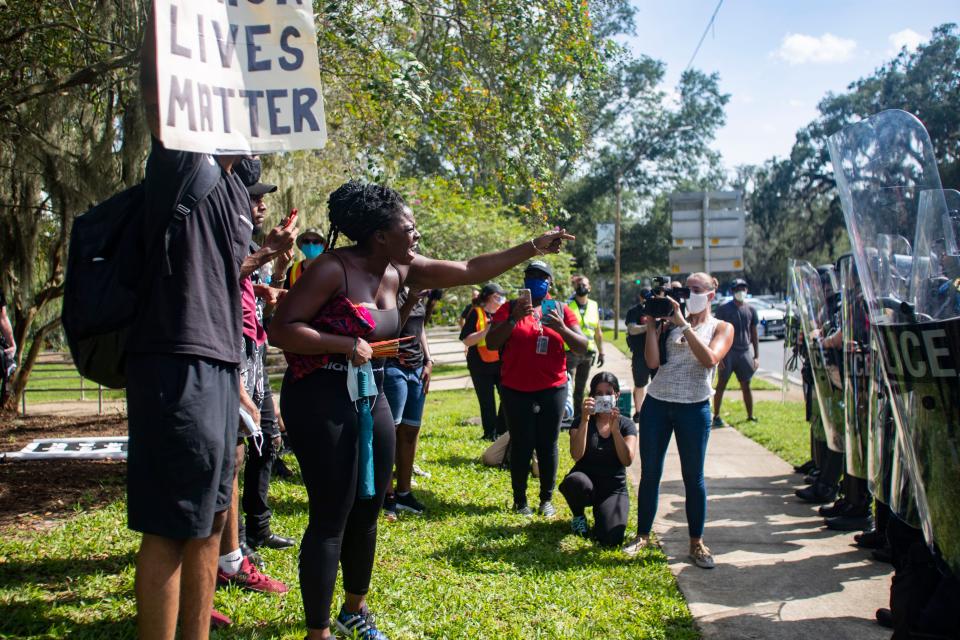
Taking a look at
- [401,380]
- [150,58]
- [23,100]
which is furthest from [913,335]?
[23,100]

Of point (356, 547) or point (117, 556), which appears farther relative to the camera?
point (117, 556)

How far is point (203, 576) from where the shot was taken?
8.46 ft

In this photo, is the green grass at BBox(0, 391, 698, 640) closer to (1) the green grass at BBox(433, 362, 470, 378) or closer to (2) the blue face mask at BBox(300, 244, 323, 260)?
(2) the blue face mask at BBox(300, 244, 323, 260)

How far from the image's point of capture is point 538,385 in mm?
5789

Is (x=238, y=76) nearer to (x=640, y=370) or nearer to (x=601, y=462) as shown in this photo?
(x=601, y=462)

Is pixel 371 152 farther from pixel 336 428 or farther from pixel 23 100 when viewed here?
pixel 336 428

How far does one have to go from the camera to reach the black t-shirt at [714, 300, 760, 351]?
1041 centimetres

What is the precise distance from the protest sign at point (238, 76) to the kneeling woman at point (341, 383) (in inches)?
18.5

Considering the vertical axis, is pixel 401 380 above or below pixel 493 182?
below

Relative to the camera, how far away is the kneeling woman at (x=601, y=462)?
208 inches

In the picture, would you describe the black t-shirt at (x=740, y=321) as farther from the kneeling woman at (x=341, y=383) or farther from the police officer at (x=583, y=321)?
the kneeling woman at (x=341, y=383)

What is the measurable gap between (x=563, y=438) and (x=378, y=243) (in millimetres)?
6328

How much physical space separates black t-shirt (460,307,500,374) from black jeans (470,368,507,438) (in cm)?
4

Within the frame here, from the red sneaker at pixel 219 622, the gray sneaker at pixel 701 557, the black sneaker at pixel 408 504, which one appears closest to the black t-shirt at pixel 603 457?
the gray sneaker at pixel 701 557
